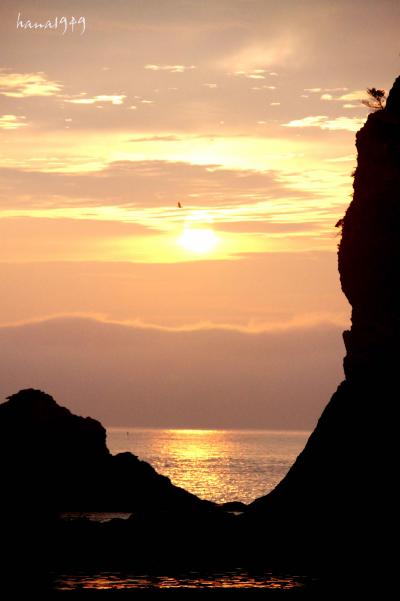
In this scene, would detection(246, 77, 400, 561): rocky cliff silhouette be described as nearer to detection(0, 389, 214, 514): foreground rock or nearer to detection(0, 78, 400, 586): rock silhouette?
detection(0, 78, 400, 586): rock silhouette

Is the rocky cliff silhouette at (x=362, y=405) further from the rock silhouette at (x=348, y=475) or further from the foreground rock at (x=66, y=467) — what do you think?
the foreground rock at (x=66, y=467)

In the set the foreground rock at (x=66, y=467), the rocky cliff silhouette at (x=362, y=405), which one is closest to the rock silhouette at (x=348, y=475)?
the rocky cliff silhouette at (x=362, y=405)

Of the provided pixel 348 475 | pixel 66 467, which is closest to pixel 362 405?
pixel 348 475

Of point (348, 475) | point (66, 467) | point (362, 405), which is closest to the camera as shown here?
point (348, 475)

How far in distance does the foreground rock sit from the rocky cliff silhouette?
51.5 meters

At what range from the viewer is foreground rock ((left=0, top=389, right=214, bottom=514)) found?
125938 millimetres

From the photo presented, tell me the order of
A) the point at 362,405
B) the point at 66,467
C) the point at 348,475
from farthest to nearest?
1. the point at 66,467
2. the point at 362,405
3. the point at 348,475

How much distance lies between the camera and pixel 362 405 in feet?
232

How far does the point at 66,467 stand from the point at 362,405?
220 ft

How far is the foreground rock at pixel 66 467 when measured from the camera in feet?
413

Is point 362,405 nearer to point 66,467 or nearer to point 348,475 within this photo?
point 348,475

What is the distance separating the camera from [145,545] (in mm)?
73125

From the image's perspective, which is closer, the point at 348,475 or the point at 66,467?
the point at 348,475

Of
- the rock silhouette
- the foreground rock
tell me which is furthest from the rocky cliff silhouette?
the foreground rock
